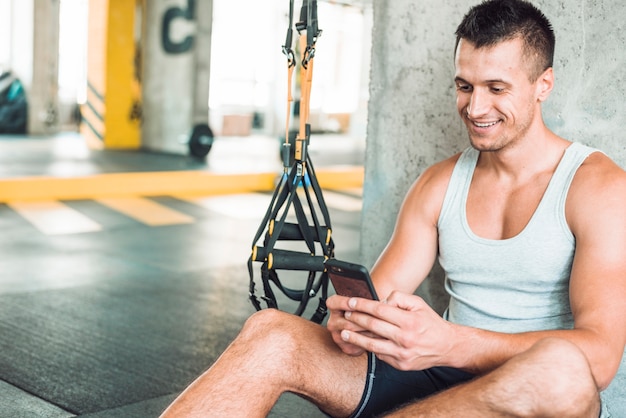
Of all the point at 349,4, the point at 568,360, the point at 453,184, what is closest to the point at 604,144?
the point at 453,184

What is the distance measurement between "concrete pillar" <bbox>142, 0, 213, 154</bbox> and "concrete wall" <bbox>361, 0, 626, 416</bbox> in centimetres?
781

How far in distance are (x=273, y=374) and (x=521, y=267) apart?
0.61m

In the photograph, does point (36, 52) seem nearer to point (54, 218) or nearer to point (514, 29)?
point (54, 218)

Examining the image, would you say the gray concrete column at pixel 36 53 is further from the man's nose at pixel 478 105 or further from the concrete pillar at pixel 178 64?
the man's nose at pixel 478 105

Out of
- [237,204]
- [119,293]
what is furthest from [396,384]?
[237,204]

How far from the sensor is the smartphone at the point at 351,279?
1.61m

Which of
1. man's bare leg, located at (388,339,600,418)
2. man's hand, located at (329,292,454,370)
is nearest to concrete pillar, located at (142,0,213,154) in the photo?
man's hand, located at (329,292,454,370)

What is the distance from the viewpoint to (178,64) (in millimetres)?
10648

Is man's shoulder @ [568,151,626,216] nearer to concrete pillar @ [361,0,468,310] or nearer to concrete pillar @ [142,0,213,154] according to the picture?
concrete pillar @ [361,0,468,310]

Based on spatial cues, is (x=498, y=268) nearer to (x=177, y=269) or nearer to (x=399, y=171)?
(x=399, y=171)

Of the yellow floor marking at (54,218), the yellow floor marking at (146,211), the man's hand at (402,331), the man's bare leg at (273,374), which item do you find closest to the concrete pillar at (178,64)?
the yellow floor marking at (146,211)

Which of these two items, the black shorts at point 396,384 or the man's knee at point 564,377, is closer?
the man's knee at point 564,377

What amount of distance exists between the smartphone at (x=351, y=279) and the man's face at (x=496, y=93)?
1.54 ft

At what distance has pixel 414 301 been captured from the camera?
1.62 metres
